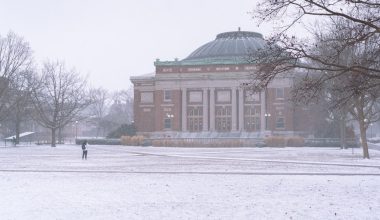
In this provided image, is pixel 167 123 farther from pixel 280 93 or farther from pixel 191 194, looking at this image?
pixel 191 194

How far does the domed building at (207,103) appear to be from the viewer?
3191 inches

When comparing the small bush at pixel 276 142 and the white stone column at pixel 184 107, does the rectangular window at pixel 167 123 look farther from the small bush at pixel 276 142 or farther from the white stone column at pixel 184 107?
the small bush at pixel 276 142

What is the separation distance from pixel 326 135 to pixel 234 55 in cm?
2849

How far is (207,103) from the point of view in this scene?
83.4 m

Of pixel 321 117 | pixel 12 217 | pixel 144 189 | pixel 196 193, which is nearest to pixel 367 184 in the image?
pixel 196 193

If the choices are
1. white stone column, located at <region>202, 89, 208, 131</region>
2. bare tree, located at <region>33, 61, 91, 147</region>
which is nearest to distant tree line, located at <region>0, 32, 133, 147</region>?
bare tree, located at <region>33, 61, 91, 147</region>

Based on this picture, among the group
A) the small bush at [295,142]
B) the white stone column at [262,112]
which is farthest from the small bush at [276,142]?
the white stone column at [262,112]

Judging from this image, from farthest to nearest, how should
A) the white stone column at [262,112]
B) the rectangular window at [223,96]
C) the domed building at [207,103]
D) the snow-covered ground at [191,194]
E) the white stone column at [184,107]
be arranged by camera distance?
the white stone column at [184,107]
the rectangular window at [223,96]
the domed building at [207,103]
the white stone column at [262,112]
the snow-covered ground at [191,194]

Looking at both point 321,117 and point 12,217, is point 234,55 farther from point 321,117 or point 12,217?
point 12,217

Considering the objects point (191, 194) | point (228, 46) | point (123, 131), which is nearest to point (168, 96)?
point (123, 131)

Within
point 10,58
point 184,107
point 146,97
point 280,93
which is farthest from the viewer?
point 146,97

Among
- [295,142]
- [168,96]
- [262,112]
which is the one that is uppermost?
[168,96]

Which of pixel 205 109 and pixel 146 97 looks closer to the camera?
pixel 205 109

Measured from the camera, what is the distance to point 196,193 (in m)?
17.3
